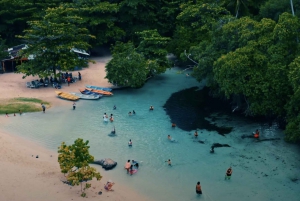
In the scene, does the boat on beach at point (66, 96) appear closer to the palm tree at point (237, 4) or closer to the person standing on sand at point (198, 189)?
the person standing on sand at point (198, 189)

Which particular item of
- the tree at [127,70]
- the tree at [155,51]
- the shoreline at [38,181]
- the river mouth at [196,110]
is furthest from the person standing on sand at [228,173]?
the tree at [155,51]

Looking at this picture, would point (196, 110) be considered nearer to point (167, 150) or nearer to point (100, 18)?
point (167, 150)

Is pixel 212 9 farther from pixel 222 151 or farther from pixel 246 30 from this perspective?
pixel 222 151

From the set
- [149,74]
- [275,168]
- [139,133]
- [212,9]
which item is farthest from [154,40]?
[275,168]

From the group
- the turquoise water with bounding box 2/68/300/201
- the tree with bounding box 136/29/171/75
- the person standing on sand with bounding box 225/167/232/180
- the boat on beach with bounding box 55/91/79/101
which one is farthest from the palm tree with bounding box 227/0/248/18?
the person standing on sand with bounding box 225/167/232/180

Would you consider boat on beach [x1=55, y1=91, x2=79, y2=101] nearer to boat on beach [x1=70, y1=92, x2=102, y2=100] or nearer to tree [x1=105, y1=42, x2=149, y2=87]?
boat on beach [x1=70, y1=92, x2=102, y2=100]

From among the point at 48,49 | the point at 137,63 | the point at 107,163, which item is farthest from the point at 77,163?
the point at 48,49
